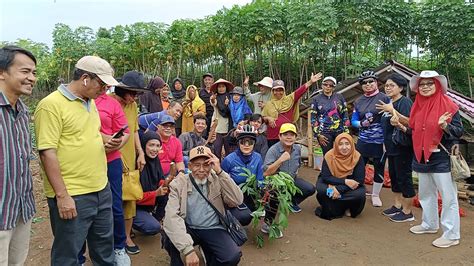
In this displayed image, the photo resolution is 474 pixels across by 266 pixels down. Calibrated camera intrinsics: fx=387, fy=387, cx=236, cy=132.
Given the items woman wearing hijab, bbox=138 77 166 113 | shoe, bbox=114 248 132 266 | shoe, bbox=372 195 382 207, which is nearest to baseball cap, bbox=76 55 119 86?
shoe, bbox=114 248 132 266

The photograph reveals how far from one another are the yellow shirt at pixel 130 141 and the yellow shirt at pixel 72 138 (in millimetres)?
862

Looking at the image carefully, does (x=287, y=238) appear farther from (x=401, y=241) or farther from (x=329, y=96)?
(x=329, y=96)

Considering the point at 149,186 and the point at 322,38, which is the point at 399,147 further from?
the point at 322,38

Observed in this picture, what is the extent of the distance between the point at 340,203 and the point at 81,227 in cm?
322

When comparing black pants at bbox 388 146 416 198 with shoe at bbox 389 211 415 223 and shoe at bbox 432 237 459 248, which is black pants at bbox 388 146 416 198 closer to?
shoe at bbox 389 211 415 223

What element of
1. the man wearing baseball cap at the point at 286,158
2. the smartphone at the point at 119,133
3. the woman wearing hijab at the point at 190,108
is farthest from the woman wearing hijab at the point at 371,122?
the smartphone at the point at 119,133

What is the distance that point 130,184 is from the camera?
12.1 feet

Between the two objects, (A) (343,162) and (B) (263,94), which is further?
(B) (263,94)

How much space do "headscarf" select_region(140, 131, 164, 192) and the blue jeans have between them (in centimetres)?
107

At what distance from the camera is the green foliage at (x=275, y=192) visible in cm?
394

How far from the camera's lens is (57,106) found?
250cm

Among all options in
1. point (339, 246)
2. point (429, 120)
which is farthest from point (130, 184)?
point (429, 120)

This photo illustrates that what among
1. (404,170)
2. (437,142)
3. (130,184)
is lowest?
(404,170)

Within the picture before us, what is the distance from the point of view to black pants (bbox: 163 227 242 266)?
328cm
